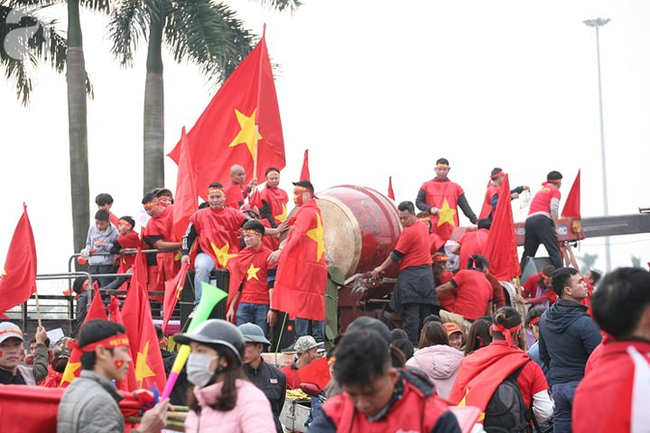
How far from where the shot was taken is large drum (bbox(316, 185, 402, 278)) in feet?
46.5

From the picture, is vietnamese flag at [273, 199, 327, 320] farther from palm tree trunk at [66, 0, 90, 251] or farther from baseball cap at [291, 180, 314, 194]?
palm tree trunk at [66, 0, 90, 251]

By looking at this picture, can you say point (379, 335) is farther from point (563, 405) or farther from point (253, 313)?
point (253, 313)

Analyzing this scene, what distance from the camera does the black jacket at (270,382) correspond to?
7206 millimetres

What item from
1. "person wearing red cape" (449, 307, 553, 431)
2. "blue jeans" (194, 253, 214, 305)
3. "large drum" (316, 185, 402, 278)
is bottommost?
"person wearing red cape" (449, 307, 553, 431)

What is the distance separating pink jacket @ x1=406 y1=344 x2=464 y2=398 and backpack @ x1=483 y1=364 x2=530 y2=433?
27.8 inches

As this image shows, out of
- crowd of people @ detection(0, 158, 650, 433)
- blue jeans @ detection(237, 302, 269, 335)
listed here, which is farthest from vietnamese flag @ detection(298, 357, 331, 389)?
blue jeans @ detection(237, 302, 269, 335)

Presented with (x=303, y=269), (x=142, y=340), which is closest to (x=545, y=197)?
(x=303, y=269)

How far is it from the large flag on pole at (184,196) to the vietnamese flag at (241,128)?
1.37m

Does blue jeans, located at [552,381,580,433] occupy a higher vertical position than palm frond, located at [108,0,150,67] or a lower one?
lower

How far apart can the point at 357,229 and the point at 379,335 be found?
413 inches

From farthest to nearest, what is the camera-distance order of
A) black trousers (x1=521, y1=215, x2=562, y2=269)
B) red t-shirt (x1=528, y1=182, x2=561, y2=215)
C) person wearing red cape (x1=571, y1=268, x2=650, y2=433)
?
1. black trousers (x1=521, y1=215, x2=562, y2=269)
2. red t-shirt (x1=528, y1=182, x2=561, y2=215)
3. person wearing red cape (x1=571, y1=268, x2=650, y2=433)

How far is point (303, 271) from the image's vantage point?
12375mm

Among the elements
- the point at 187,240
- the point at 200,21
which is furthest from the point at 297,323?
the point at 200,21

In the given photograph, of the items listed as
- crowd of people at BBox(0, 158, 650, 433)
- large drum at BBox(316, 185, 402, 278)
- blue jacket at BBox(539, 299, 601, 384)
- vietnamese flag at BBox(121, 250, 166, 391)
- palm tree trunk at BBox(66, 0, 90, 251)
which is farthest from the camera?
palm tree trunk at BBox(66, 0, 90, 251)
